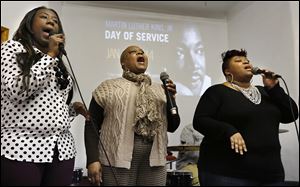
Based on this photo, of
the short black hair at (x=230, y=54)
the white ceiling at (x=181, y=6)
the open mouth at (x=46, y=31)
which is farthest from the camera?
the white ceiling at (x=181, y=6)

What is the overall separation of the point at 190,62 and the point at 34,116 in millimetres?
2861

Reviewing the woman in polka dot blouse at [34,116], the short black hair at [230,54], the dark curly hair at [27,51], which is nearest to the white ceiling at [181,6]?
the short black hair at [230,54]

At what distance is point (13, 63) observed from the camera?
94 centimetres

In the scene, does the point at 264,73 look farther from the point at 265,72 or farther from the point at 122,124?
the point at 122,124

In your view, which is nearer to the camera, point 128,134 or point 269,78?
point 128,134

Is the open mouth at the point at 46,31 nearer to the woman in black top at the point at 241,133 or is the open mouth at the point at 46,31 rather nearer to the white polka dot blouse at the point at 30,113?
the white polka dot blouse at the point at 30,113

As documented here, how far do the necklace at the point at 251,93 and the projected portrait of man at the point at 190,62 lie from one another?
6.30 ft

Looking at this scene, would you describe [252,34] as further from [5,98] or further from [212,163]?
[5,98]

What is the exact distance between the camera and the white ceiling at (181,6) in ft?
12.1

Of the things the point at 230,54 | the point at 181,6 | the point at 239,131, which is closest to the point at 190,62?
the point at 181,6

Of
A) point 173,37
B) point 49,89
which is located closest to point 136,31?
point 173,37

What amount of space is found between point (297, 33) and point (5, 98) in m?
2.84

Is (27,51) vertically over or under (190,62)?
under

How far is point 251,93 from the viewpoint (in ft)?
4.72
